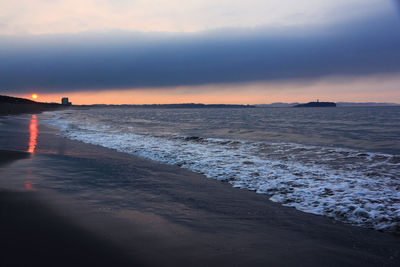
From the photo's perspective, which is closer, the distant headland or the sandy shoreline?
the sandy shoreline

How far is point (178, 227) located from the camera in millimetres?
4449

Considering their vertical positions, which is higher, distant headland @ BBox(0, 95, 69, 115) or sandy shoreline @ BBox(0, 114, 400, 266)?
distant headland @ BBox(0, 95, 69, 115)

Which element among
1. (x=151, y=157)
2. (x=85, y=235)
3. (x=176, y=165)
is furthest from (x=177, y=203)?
(x=151, y=157)

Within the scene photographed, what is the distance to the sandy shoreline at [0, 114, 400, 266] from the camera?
3521 mm

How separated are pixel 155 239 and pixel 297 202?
3.74 meters

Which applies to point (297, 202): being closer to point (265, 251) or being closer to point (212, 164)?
point (265, 251)

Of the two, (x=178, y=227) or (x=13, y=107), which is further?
(x=13, y=107)

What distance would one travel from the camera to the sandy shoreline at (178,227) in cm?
352

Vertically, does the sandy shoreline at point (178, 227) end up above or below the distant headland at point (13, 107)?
below

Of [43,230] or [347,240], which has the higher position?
[43,230]

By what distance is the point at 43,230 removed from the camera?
3.98 m

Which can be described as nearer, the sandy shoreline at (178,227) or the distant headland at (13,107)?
the sandy shoreline at (178,227)

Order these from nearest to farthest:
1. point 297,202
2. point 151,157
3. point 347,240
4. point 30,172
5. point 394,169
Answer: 1. point 347,240
2. point 297,202
3. point 30,172
4. point 394,169
5. point 151,157

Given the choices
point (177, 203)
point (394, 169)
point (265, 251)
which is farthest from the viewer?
point (394, 169)
